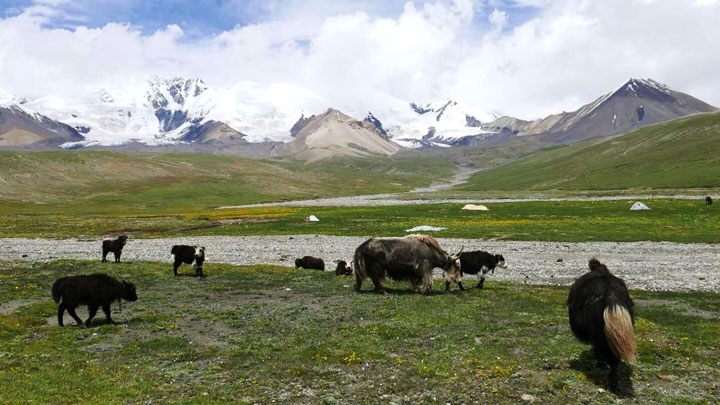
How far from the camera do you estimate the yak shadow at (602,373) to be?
10.9 metres

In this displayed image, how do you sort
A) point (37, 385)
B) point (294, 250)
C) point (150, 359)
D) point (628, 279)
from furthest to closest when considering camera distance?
point (294, 250) < point (628, 279) < point (150, 359) < point (37, 385)

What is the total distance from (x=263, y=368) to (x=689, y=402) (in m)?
10.4

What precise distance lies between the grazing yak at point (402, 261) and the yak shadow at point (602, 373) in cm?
974

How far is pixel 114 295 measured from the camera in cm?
1817

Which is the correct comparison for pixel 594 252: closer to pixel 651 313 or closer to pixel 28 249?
pixel 651 313

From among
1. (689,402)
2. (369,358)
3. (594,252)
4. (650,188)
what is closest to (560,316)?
(689,402)

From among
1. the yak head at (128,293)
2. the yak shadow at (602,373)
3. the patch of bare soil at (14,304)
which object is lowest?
the yak shadow at (602,373)

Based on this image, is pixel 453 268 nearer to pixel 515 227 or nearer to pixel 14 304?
pixel 14 304

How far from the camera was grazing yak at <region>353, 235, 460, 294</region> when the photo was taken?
22.3 m

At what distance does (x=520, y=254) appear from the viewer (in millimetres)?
39906

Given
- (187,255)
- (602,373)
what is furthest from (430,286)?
(187,255)

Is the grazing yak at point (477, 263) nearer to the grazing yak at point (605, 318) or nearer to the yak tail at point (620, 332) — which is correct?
the grazing yak at point (605, 318)

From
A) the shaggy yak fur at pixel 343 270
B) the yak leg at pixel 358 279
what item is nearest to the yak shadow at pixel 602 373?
the yak leg at pixel 358 279

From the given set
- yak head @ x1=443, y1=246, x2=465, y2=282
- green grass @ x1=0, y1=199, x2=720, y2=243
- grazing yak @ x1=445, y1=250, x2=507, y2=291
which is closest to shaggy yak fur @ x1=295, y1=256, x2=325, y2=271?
grazing yak @ x1=445, y1=250, x2=507, y2=291
